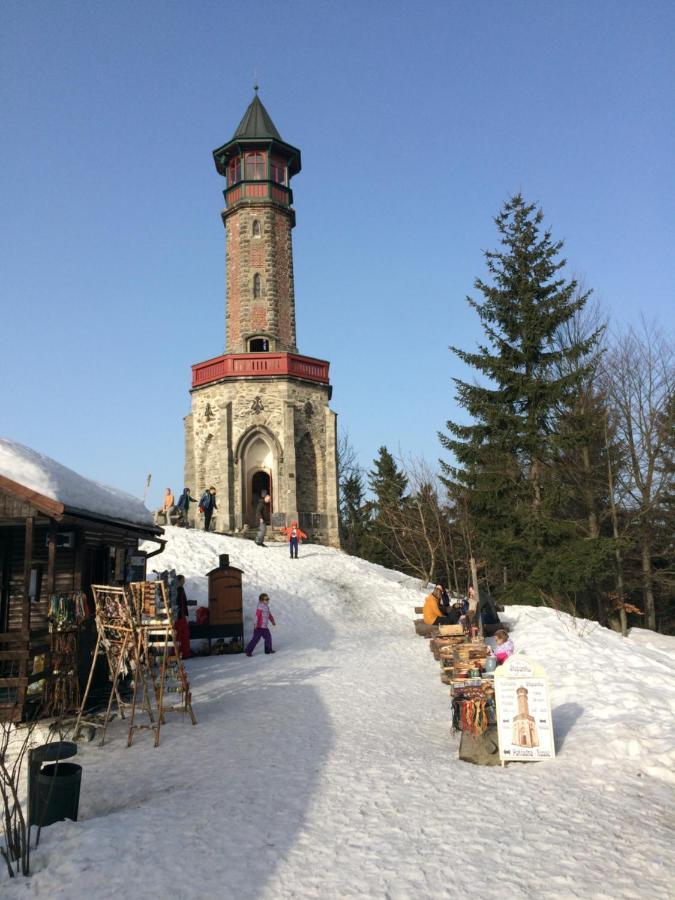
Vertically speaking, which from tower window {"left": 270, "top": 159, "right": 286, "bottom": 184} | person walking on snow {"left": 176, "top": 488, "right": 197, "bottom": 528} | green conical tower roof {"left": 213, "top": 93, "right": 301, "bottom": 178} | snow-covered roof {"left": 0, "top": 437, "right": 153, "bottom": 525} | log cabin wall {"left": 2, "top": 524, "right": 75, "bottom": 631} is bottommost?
log cabin wall {"left": 2, "top": 524, "right": 75, "bottom": 631}

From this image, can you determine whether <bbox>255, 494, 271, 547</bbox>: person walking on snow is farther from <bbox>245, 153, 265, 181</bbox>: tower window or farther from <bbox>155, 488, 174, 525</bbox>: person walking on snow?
<bbox>245, 153, 265, 181</bbox>: tower window

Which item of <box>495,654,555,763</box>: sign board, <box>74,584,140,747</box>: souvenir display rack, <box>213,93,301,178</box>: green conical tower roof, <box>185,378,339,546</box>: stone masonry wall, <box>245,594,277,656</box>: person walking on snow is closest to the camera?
<box>495,654,555,763</box>: sign board

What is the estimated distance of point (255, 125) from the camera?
3362 centimetres

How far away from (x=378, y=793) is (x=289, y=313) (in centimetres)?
2761

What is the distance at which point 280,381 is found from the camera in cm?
2841

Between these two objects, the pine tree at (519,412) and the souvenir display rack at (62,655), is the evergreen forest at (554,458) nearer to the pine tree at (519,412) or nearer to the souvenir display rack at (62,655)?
the pine tree at (519,412)

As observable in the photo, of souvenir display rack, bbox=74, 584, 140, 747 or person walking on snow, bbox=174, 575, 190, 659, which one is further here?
person walking on snow, bbox=174, 575, 190, 659

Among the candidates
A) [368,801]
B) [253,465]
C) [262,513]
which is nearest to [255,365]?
[253,465]

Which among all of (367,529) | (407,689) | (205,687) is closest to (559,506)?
(407,689)

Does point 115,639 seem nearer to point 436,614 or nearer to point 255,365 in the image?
point 436,614

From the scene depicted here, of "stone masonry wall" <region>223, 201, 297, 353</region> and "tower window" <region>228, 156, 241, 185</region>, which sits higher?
"tower window" <region>228, 156, 241, 185</region>

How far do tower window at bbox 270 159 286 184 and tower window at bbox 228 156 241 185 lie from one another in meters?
1.69

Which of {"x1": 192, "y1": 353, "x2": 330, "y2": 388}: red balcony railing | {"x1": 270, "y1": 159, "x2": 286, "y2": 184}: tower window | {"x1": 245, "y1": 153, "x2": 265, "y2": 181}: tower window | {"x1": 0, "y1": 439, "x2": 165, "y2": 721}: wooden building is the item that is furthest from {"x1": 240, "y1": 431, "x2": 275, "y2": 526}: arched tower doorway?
{"x1": 0, "y1": 439, "x2": 165, "y2": 721}: wooden building

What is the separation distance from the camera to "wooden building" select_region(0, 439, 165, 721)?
26.3 feet
